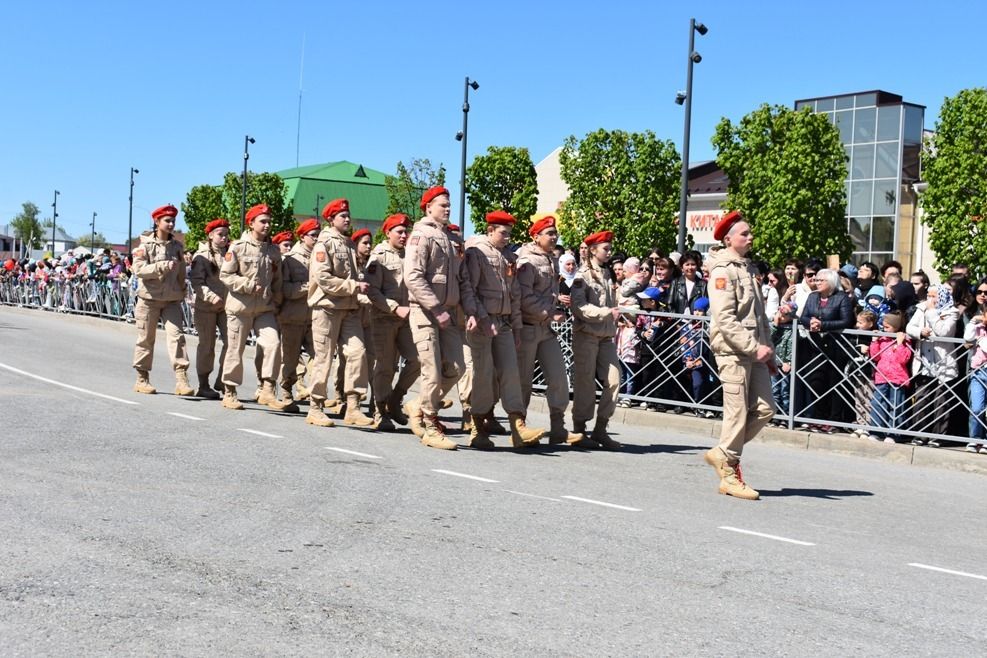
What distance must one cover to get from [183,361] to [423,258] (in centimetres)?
422

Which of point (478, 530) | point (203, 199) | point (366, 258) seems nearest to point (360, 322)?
point (366, 258)

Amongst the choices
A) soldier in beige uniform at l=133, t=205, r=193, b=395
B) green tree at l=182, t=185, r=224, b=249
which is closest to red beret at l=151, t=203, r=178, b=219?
Answer: soldier in beige uniform at l=133, t=205, r=193, b=395

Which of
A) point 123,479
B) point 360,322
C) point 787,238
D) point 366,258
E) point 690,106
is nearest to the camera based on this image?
point 123,479

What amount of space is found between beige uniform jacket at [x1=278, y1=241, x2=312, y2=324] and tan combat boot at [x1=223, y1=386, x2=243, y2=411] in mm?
889

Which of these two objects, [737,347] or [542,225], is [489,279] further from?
[737,347]

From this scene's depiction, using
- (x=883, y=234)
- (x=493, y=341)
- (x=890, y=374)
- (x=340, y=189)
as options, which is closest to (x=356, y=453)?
(x=493, y=341)

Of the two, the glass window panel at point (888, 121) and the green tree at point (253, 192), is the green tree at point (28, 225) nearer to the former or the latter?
the green tree at point (253, 192)

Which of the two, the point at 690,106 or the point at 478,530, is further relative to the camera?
the point at 690,106

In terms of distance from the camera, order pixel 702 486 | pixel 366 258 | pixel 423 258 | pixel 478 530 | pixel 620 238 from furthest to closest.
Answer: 1. pixel 620 238
2. pixel 366 258
3. pixel 423 258
4. pixel 702 486
5. pixel 478 530

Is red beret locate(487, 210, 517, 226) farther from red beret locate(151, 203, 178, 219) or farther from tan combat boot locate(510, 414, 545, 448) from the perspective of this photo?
red beret locate(151, 203, 178, 219)

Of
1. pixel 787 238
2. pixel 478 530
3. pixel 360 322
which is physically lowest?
pixel 478 530

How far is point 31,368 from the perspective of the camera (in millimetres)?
15820

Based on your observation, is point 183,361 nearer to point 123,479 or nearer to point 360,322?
point 360,322

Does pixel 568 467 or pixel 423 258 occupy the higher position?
pixel 423 258
